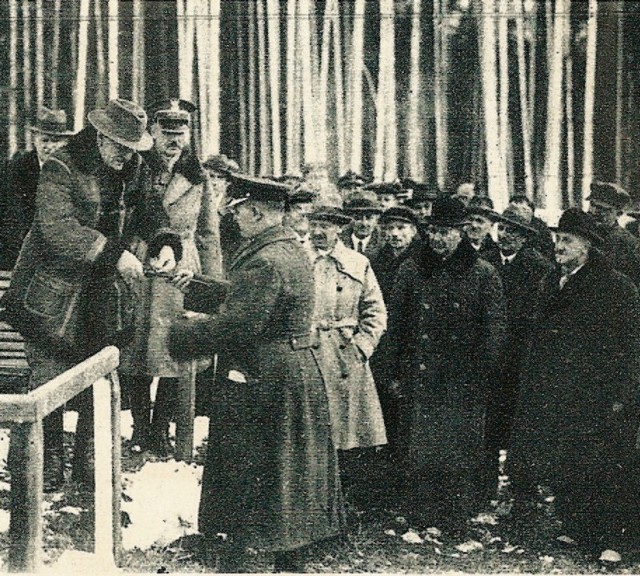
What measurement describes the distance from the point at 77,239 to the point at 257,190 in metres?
1.06

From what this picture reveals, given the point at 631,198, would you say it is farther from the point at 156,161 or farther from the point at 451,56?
the point at 156,161

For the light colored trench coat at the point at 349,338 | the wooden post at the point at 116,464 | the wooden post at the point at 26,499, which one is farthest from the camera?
the light colored trench coat at the point at 349,338

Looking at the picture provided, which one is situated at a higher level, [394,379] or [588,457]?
[394,379]

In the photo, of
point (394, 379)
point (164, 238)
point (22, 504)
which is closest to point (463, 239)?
point (394, 379)

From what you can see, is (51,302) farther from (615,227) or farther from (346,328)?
(615,227)

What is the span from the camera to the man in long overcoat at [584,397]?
495 centimetres

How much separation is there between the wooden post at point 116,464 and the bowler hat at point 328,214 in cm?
131

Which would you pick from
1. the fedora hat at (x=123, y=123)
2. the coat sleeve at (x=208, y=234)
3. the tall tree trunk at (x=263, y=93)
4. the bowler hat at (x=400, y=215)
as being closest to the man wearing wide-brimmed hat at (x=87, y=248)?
the fedora hat at (x=123, y=123)

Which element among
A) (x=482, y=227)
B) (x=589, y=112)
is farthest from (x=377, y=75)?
(x=589, y=112)

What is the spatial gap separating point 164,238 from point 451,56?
1.83 meters

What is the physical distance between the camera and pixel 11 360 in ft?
16.7

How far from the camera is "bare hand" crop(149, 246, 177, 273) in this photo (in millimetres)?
5023

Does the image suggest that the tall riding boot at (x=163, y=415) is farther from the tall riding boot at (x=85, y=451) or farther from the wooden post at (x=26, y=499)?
the wooden post at (x=26, y=499)

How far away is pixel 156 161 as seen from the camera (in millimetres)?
5035
